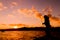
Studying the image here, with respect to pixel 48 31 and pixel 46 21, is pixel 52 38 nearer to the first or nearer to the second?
pixel 48 31

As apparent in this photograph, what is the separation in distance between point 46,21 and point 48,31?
126 cm

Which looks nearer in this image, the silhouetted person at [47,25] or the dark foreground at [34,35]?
the silhouetted person at [47,25]

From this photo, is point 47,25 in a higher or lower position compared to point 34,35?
higher

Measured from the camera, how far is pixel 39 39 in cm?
1672

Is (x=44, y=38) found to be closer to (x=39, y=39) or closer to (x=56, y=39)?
(x=39, y=39)

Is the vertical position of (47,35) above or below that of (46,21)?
below

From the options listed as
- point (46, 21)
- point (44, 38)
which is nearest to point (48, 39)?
point (44, 38)

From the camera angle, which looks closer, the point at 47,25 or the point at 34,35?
the point at 47,25

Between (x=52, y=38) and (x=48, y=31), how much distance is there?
1.03 meters

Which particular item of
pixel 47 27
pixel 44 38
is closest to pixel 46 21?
pixel 47 27

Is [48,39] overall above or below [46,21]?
below

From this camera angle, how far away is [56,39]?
17438mm

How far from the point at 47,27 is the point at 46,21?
0.75 m

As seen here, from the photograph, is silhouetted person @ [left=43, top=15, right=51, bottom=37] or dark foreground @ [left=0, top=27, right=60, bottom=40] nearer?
silhouetted person @ [left=43, top=15, right=51, bottom=37]
